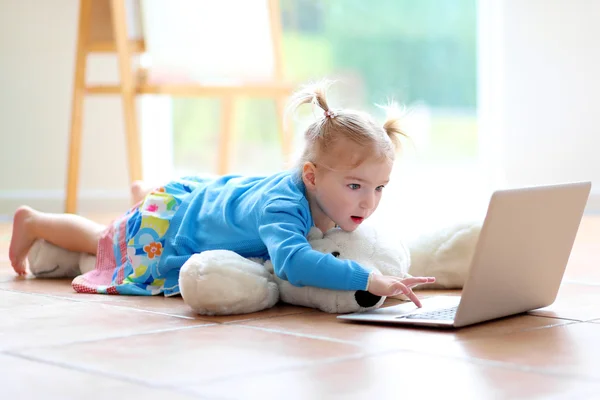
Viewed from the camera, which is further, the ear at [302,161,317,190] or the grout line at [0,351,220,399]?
the ear at [302,161,317,190]

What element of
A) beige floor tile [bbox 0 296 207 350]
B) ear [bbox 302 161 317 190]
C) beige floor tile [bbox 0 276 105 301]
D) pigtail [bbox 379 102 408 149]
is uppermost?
pigtail [bbox 379 102 408 149]

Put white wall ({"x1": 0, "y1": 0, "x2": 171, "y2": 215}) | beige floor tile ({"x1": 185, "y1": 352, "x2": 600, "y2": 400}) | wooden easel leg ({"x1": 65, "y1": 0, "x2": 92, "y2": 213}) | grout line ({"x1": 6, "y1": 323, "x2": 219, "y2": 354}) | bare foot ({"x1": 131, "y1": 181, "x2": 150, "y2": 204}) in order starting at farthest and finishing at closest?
1. white wall ({"x1": 0, "y1": 0, "x2": 171, "y2": 215})
2. wooden easel leg ({"x1": 65, "y1": 0, "x2": 92, "y2": 213})
3. bare foot ({"x1": 131, "y1": 181, "x2": 150, "y2": 204})
4. grout line ({"x1": 6, "y1": 323, "x2": 219, "y2": 354})
5. beige floor tile ({"x1": 185, "y1": 352, "x2": 600, "y2": 400})

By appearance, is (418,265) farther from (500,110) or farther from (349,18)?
(349,18)

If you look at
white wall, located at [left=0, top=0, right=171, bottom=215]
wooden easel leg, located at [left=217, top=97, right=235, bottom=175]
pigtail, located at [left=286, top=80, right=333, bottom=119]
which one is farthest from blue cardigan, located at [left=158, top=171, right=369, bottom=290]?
white wall, located at [left=0, top=0, right=171, bottom=215]

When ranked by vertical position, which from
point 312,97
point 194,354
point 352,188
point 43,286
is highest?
point 312,97

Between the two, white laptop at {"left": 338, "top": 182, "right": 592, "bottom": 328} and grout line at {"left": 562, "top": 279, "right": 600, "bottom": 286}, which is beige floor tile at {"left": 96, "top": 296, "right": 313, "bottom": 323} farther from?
grout line at {"left": 562, "top": 279, "right": 600, "bottom": 286}

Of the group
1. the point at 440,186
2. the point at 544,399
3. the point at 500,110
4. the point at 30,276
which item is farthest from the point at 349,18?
the point at 544,399

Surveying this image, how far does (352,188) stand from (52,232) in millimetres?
643

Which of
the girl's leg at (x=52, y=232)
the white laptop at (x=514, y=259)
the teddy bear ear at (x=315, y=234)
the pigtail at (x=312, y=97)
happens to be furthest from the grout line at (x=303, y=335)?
the girl's leg at (x=52, y=232)

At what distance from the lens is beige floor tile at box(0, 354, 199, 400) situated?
838mm

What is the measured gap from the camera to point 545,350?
3.37 feet

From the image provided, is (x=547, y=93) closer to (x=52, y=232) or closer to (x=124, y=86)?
(x=124, y=86)

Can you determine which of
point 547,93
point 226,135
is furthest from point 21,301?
point 547,93

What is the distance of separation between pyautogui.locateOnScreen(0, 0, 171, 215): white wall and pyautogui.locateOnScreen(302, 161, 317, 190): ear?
2.24 m
